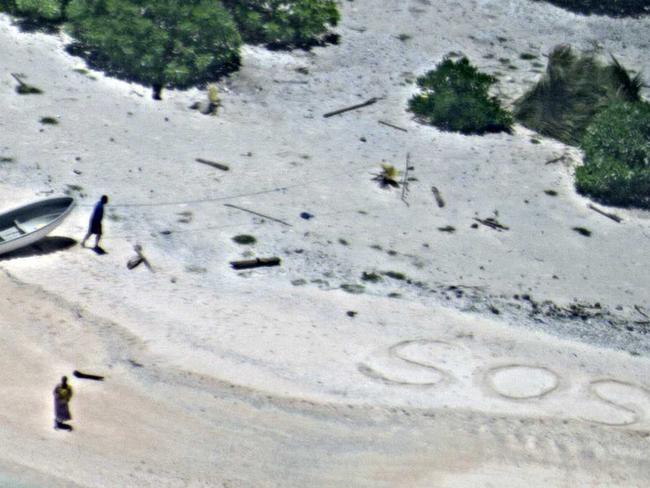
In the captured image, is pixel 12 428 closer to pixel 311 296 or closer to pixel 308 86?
pixel 311 296

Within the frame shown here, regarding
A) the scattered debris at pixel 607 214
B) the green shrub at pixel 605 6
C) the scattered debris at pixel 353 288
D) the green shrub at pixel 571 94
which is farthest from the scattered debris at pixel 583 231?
the green shrub at pixel 605 6

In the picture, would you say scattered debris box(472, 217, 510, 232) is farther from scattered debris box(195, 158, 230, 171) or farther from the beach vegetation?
the beach vegetation

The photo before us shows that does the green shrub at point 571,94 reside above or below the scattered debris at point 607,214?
above

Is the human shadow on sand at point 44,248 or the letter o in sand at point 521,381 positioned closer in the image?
the letter o in sand at point 521,381

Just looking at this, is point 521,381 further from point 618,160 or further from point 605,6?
point 605,6

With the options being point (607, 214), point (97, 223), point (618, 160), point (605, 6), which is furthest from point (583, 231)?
point (605, 6)

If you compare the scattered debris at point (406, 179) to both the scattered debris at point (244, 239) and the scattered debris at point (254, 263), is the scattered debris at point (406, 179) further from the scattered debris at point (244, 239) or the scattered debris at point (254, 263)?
the scattered debris at point (254, 263)
